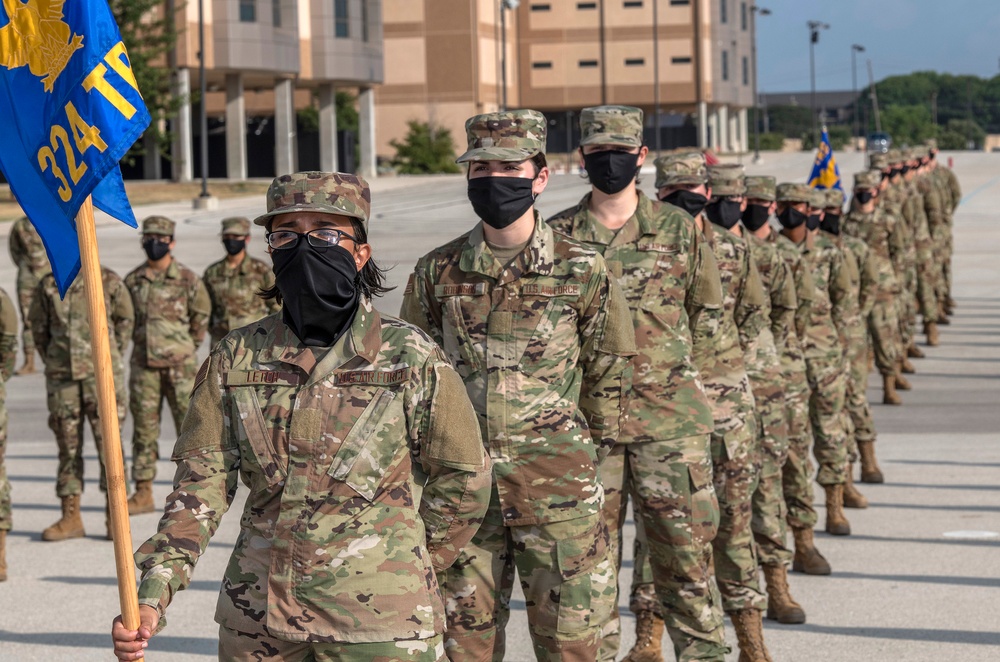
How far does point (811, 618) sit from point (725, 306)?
1.78 m

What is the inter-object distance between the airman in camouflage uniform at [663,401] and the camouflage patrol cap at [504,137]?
888mm

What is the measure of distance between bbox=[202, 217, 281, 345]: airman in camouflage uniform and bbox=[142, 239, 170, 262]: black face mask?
2.94 ft

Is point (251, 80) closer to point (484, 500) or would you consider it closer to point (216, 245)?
point (216, 245)

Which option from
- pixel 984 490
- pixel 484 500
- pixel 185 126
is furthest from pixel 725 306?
pixel 185 126

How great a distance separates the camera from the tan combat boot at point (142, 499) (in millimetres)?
11422

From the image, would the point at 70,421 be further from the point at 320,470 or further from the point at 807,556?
the point at 320,470

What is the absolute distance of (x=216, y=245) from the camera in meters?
35.4

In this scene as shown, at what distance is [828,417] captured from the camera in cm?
1070

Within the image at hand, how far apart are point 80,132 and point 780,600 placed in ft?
16.7

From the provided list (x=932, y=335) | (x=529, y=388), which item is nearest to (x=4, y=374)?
(x=529, y=388)

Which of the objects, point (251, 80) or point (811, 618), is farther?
point (251, 80)

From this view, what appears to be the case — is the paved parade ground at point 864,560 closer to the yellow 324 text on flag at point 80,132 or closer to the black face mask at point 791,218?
the black face mask at point 791,218

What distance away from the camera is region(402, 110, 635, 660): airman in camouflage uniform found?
588 cm

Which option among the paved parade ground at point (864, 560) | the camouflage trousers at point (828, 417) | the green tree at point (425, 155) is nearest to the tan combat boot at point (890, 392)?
the paved parade ground at point (864, 560)
